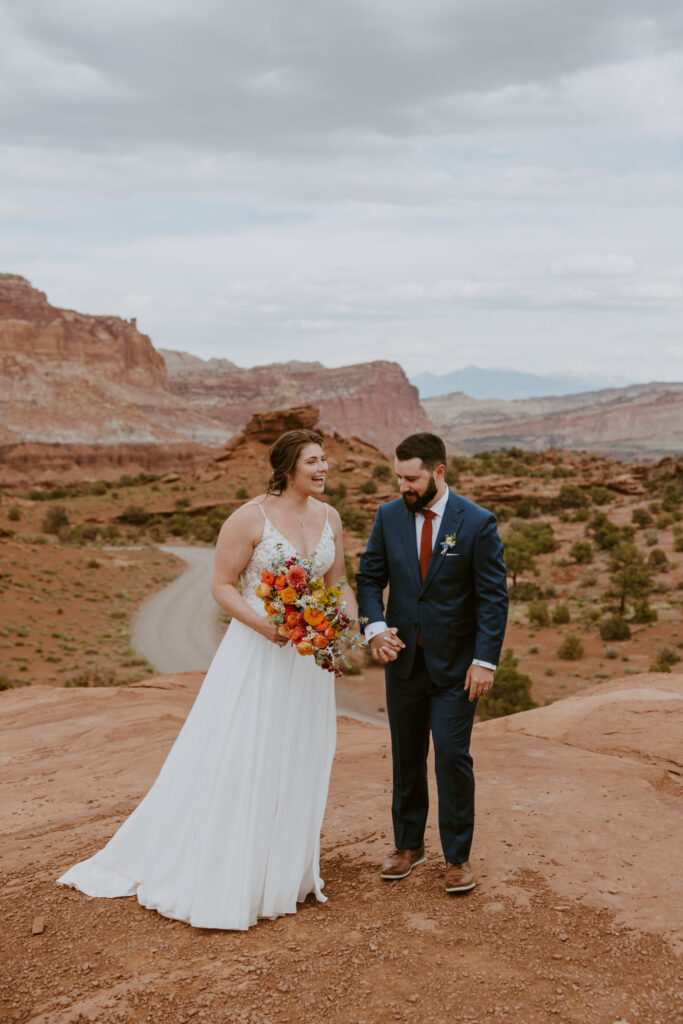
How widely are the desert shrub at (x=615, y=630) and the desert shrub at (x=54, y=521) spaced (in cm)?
3524

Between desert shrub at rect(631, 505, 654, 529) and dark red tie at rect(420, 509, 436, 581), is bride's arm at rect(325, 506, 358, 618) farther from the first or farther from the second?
desert shrub at rect(631, 505, 654, 529)

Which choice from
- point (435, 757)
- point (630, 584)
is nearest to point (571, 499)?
point (630, 584)

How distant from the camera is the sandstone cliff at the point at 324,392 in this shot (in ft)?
504

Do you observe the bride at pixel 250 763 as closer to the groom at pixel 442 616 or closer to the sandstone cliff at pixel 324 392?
the groom at pixel 442 616

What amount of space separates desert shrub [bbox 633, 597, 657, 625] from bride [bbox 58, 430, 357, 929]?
65.6 ft

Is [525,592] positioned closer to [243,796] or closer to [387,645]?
[387,645]

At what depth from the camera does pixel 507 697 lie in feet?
56.1

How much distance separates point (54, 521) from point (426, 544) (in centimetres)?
4730

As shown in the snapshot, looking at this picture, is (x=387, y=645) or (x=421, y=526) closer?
(x=387, y=645)

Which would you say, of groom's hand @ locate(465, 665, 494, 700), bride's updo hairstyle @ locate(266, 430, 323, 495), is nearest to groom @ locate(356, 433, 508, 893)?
groom's hand @ locate(465, 665, 494, 700)

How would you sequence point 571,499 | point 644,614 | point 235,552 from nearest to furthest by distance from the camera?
point 235,552 < point 644,614 < point 571,499

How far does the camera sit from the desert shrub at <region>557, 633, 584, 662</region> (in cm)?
2050

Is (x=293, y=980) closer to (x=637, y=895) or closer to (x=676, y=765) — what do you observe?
(x=637, y=895)

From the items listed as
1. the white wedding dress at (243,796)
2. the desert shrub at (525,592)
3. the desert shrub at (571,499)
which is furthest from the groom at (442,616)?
the desert shrub at (571,499)
